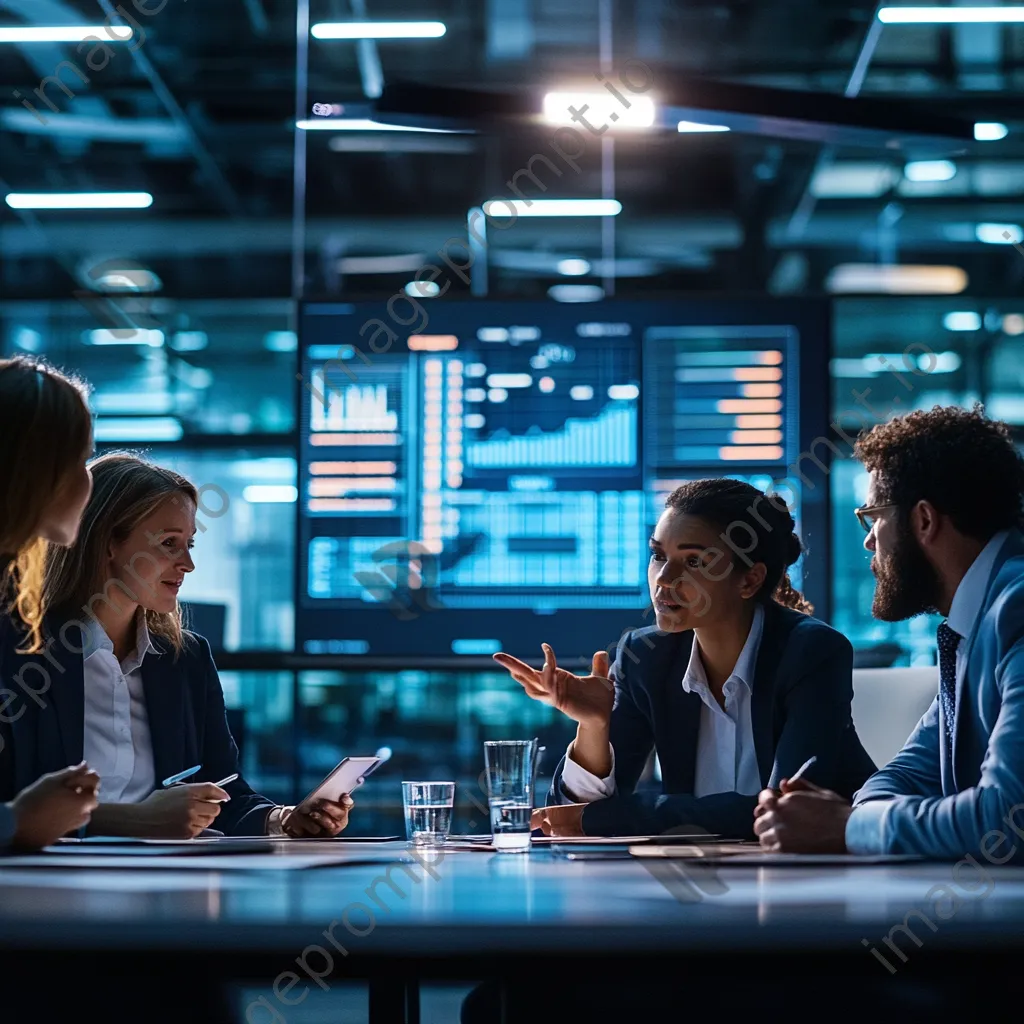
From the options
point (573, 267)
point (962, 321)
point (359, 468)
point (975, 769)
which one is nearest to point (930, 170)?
point (962, 321)

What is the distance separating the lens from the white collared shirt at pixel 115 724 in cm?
208

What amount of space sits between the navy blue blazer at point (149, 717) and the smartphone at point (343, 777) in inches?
9.8

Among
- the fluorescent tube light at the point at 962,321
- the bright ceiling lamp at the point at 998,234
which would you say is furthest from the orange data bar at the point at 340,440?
the bright ceiling lamp at the point at 998,234

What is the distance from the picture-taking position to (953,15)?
4523 mm

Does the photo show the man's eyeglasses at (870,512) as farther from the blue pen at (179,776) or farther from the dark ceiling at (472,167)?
the dark ceiling at (472,167)

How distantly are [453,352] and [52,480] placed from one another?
8.73ft

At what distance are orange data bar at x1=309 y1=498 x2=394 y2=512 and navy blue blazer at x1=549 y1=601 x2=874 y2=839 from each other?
1.92m

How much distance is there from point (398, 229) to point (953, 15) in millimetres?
2683

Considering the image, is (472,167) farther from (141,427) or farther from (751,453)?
(751,453)

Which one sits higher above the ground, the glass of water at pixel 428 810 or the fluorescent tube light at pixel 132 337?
the fluorescent tube light at pixel 132 337

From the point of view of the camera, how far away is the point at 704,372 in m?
4.13

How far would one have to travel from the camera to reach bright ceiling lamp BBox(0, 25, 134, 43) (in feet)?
15.1

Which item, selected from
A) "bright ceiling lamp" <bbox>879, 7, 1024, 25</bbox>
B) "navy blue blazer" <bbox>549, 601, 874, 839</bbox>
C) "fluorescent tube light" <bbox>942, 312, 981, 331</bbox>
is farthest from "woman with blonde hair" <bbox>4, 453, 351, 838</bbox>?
"fluorescent tube light" <bbox>942, 312, 981, 331</bbox>

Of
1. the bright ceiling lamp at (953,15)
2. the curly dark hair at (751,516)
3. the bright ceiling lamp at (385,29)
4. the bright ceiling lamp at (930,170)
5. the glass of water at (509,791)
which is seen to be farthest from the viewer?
the bright ceiling lamp at (930,170)
